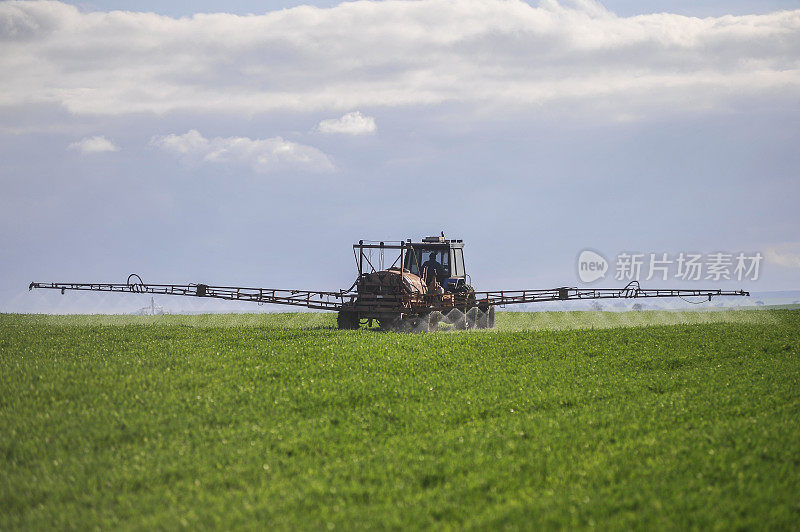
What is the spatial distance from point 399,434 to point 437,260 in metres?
18.6

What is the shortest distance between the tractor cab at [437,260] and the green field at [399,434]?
8.98m

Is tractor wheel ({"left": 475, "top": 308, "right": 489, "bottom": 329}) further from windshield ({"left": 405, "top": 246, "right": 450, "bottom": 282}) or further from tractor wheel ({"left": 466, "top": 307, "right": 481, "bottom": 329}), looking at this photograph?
windshield ({"left": 405, "top": 246, "right": 450, "bottom": 282})

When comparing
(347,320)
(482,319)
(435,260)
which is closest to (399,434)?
(347,320)

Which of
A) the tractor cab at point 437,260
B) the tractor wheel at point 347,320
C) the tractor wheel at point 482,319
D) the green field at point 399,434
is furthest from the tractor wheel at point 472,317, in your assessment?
the green field at point 399,434

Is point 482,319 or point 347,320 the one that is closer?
point 347,320

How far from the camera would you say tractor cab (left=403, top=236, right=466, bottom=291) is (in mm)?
31656

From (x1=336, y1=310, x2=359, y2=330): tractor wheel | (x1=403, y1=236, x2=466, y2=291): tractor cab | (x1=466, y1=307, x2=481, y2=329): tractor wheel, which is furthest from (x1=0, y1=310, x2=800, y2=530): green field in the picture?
(x1=466, y1=307, x2=481, y2=329): tractor wheel

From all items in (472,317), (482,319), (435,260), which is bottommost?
(482,319)

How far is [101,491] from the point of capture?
11.5m

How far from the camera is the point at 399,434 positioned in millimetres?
13883

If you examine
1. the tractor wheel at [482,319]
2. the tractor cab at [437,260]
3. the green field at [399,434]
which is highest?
the tractor cab at [437,260]

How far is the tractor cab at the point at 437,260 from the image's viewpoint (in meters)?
31.7

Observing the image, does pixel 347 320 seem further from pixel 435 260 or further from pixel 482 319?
pixel 482 319

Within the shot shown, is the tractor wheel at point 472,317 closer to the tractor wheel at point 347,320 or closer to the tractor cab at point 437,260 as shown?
the tractor cab at point 437,260
